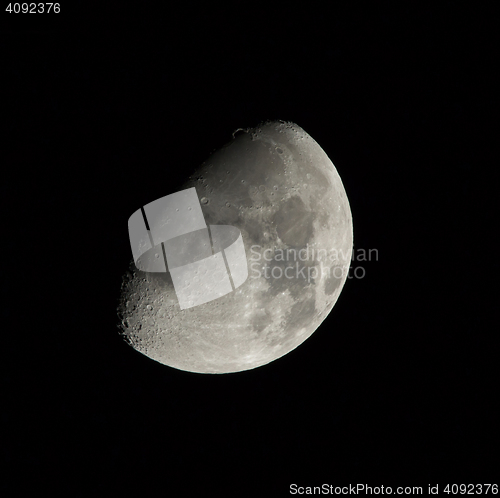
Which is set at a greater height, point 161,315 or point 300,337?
point 161,315

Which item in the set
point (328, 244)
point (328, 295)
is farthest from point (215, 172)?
point (328, 295)

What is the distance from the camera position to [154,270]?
4.09 m

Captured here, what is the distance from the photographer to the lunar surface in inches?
163

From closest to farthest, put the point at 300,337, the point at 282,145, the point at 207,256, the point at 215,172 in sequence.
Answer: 1. the point at 207,256
2. the point at 215,172
3. the point at 282,145
4. the point at 300,337

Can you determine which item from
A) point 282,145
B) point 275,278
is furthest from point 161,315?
point 282,145

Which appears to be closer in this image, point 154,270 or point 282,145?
point 154,270

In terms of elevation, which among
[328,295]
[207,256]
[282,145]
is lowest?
[328,295]

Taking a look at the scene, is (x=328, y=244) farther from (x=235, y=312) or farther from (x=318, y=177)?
(x=235, y=312)

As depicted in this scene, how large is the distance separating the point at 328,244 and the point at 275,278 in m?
0.71

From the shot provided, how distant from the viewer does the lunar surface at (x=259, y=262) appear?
13.6 feet

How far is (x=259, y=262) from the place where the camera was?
4156 millimetres

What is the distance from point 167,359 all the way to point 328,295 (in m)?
1.89

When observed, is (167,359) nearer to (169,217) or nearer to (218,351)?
(218,351)

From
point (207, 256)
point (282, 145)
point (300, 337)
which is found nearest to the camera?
point (207, 256)
